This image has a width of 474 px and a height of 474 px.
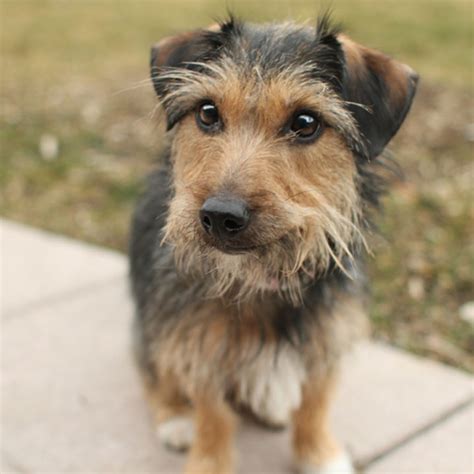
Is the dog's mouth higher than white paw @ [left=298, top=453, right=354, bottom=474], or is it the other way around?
the dog's mouth

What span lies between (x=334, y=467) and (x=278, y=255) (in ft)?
3.67

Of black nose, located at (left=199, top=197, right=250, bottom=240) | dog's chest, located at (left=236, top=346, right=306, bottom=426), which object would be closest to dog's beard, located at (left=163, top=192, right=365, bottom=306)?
black nose, located at (left=199, top=197, right=250, bottom=240)

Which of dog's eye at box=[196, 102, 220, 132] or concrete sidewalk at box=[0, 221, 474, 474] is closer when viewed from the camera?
dog's eye at box=[196, 102, 220, 132]

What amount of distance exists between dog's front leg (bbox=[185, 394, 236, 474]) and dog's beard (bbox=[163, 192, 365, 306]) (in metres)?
0.51

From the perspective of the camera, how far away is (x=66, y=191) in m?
6.44

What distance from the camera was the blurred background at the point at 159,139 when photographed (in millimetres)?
4637

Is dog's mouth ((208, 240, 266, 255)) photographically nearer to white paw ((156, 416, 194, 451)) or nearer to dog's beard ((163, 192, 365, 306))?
dog's beard ((163, 192, 365, 306))

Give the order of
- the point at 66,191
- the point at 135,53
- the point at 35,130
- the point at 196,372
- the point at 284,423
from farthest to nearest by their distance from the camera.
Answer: the point at 135,53
the point at 35,130
the point at 66,191
the point at 284,423
the point at 196,372

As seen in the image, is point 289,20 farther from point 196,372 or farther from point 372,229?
point 196,372

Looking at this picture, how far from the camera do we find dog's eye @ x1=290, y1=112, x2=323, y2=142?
2.67 metres

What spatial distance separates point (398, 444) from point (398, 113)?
155 cm

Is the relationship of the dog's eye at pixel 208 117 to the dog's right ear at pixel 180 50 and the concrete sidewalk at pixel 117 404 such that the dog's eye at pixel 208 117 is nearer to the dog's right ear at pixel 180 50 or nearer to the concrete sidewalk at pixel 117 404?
the dog's right ear at pixel 180 50

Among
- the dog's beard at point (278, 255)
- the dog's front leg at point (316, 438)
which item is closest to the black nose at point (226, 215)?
the dog's beard at point (278, 255)

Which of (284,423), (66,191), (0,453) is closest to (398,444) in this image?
(284,423)
